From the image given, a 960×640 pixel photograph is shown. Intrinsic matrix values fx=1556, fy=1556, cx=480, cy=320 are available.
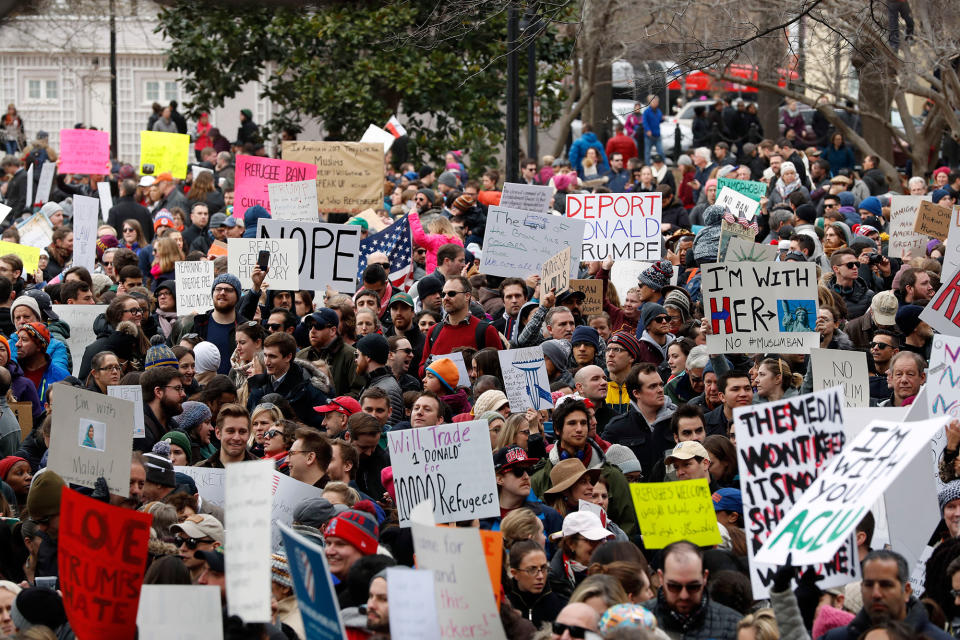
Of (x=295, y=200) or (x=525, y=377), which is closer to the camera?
(x=525, y=377)

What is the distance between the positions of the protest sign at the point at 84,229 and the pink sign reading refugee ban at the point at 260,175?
1.60 m

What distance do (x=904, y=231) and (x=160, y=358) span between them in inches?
328

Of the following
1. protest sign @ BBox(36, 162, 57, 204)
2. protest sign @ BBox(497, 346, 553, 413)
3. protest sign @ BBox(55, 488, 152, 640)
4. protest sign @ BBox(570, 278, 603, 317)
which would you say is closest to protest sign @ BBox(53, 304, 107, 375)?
protest sign @ BBox(570, 278, 603, 317)

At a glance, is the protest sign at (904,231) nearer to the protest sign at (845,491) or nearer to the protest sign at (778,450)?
the protest sign at (778,450)

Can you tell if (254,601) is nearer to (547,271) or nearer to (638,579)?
(638,579)

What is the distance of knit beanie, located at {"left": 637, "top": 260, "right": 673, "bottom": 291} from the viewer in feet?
40.8

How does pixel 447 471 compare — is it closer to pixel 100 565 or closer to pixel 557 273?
pixel 100 565

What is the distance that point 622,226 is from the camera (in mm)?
14781

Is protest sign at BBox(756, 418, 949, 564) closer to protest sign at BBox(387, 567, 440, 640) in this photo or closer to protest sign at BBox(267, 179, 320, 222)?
protest sign at BBox(387, 567, 440, 640)

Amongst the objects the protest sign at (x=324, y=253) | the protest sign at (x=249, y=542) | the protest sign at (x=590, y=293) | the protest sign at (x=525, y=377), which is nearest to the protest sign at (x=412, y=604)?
the protest sign at (x=249, y=542)

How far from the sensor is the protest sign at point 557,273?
12.2m

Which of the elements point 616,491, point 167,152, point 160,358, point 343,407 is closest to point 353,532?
point 616,491

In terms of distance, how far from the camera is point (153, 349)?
35.1 ft

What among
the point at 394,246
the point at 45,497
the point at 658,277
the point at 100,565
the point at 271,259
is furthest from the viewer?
the point at 394,246
